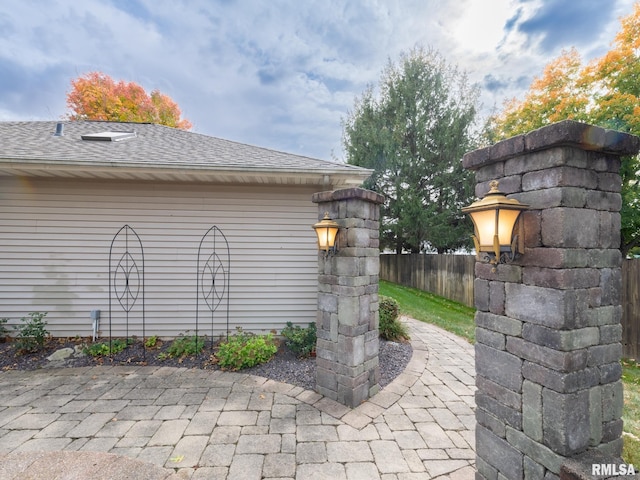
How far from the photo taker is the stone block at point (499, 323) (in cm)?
159

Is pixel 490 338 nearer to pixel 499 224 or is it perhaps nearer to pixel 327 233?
pixel 499 224

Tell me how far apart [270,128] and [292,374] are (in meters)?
14.3

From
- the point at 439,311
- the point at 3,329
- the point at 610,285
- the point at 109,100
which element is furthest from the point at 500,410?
the point at 109,100

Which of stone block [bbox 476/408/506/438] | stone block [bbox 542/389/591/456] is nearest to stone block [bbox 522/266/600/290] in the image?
stone block [bbox 542/389/591/456]

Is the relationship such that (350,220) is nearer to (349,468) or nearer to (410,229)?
(349,468)

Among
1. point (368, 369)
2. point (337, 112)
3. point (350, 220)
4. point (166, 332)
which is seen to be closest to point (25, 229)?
point (166, 332)

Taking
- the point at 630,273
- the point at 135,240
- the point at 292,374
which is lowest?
the point at 292,374

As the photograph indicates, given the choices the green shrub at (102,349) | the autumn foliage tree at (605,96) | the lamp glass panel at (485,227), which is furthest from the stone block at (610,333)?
the autumn foliage tree at (605,96)

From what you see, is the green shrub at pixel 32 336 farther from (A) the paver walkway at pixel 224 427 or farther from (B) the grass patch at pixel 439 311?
(B) the grass patch at pixel 439 311

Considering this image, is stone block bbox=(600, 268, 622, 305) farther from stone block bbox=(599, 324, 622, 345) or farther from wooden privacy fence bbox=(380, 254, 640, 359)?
wooden privacy fence bbox=(380, 254, 640, 359)

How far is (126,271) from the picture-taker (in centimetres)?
474

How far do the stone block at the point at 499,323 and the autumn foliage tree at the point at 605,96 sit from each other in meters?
8.95

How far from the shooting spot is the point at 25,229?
4625 millimetres

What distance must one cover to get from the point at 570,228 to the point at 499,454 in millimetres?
1457
